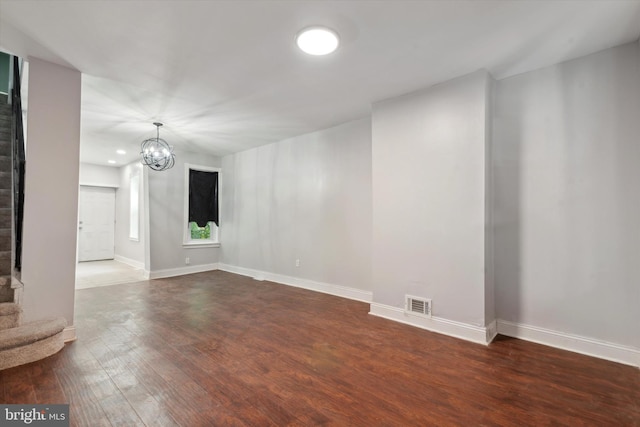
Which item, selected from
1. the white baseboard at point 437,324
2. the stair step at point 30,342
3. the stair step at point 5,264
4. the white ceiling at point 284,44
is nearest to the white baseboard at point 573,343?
the white baseboard at point 437,324

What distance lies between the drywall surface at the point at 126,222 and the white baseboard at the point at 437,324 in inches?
230

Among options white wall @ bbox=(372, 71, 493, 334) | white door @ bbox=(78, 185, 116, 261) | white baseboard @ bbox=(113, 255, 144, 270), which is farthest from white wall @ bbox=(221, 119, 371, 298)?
white door @ bbox=(78, 185, 116, 261)

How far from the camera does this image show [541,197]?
2.82 metres

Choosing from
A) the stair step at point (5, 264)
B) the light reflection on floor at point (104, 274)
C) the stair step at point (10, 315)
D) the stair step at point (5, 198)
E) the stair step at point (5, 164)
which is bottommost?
the light reflection on floor at point (104, 274)

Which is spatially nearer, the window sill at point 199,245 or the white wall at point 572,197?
the white wall at point 572,197

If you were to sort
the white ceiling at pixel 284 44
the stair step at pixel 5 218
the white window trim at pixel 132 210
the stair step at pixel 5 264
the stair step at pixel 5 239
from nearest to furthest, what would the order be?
the white ceiling at pixel 284 44, the stair step at pixel 5 264, the stair step at pixel 5 239, the stair step at pixel 5 218, the white window trim at pixel 132 210

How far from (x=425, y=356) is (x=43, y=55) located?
432 cm

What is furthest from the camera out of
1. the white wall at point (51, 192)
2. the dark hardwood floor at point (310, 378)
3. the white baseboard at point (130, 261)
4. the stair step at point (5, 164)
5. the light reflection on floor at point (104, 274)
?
the white baseboard at point (130, 261)

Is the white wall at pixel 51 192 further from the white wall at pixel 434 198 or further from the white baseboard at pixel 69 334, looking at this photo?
the white wall at pixel 434 198

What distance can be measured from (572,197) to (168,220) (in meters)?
6.52

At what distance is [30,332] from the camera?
2414 millimetres

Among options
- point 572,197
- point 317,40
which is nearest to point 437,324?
point 572,197

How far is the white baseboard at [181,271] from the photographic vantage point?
5879mm

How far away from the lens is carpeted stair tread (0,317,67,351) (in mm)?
2293
